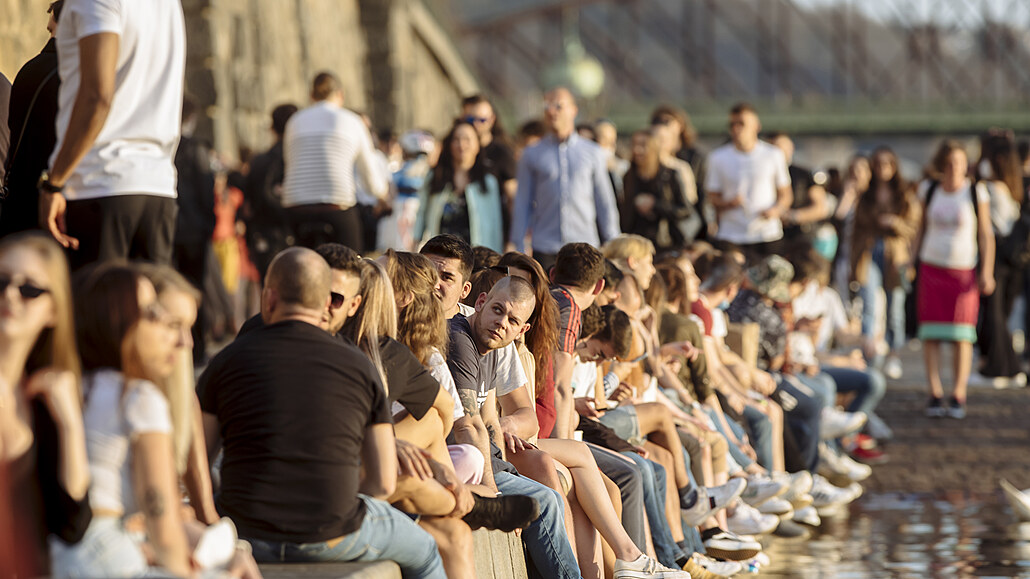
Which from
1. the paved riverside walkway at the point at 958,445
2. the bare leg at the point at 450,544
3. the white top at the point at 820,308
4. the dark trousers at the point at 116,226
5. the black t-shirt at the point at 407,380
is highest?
the dark trousers at the point at 116,226

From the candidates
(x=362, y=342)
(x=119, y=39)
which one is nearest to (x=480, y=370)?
(x=362, y=342)

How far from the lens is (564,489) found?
5527 millimetres

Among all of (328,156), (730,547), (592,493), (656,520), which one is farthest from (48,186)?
(328,156)

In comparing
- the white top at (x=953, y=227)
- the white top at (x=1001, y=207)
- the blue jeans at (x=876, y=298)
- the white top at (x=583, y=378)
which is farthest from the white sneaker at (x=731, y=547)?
the blue jeans at (x=876, y=298)

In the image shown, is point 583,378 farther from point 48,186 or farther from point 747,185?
point 747,185

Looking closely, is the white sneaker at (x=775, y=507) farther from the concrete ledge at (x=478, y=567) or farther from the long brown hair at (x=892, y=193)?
the long brown hair at (x=892, y=193)

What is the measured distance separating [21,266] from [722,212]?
9.11m

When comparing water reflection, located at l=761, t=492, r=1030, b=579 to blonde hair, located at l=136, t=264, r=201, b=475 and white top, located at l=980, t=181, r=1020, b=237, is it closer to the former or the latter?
blonde hair, located at l=136, t=264, r=201, b=475

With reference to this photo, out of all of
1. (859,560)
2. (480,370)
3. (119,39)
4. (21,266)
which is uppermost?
(119,39)

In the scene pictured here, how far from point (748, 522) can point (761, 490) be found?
411 millimetres

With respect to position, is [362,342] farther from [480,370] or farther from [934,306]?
[934,306]

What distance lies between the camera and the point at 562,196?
9586 millimetres

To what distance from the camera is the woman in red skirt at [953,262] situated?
12.1 meters

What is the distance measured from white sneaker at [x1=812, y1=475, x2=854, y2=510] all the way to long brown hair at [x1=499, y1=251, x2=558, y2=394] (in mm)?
2940
